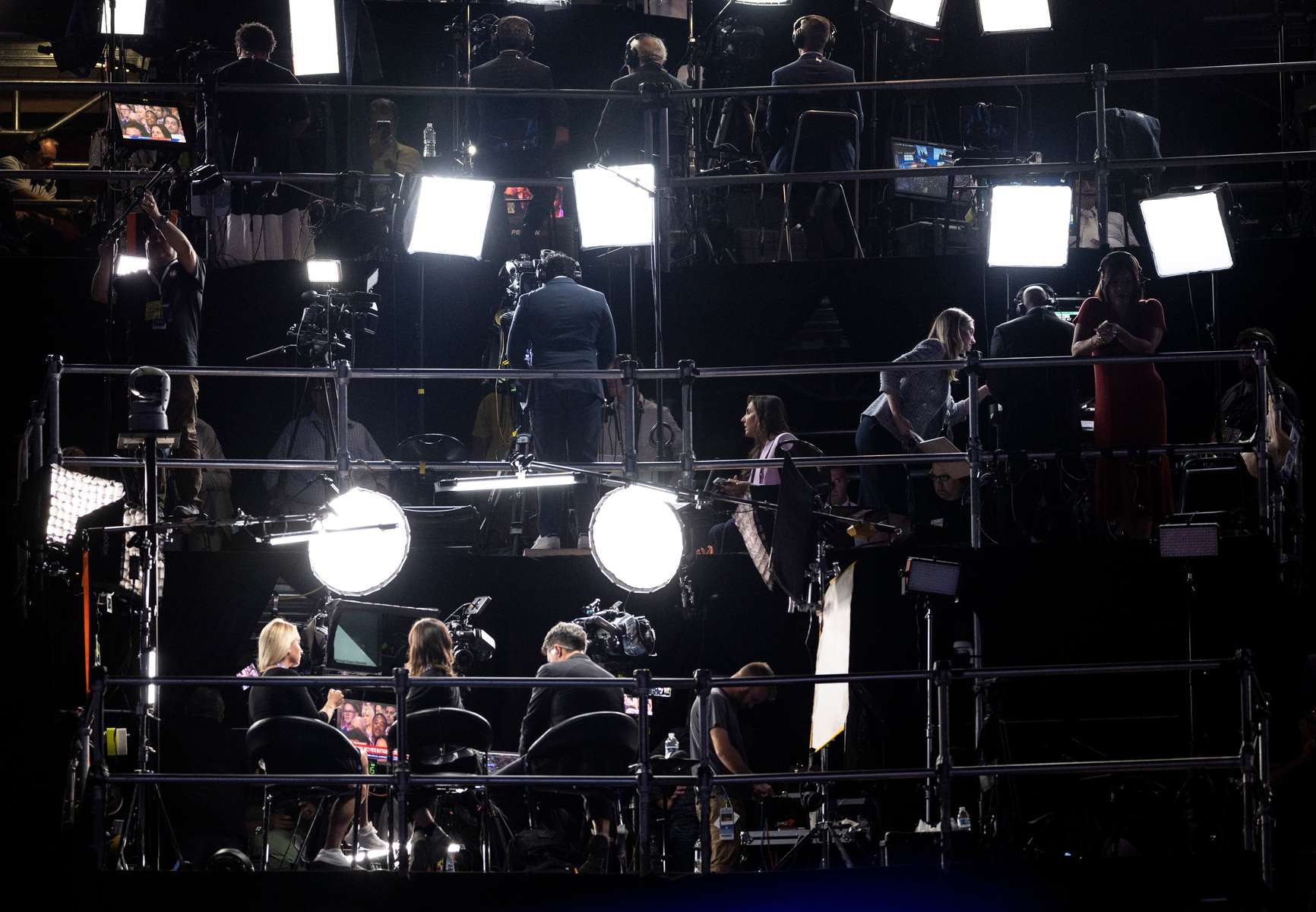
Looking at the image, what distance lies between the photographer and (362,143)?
11375 millimetres

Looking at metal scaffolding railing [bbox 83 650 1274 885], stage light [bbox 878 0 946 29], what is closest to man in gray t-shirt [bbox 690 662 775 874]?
metal scaffolding railing [bbox 83 650 1274 885]

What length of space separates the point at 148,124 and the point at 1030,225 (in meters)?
4.87

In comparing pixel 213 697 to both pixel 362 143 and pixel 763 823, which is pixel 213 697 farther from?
pixel 362 143

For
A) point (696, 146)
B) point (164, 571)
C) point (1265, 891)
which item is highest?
point (696, 146)

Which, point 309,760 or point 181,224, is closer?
point 309,760

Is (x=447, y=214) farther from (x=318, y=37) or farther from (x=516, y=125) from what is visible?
(x=318, y=37)

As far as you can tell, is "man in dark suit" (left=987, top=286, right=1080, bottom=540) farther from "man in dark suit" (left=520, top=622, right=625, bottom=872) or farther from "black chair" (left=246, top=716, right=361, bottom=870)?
"black chair" (left=246, top=716, right=361, bottom=870)

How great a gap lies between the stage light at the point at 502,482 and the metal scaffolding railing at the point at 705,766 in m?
1.32

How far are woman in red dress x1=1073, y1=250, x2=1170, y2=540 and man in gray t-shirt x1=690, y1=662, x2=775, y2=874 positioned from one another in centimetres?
177

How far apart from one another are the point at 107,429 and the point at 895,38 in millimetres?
6175

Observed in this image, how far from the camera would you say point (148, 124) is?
10055mm

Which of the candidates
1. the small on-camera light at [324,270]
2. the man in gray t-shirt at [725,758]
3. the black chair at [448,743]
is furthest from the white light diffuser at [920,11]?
the black chair at [448,743]

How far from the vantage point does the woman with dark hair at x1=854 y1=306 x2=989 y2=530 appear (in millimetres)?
8219

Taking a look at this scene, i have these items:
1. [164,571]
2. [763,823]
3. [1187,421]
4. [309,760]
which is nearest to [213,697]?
[164,571]
